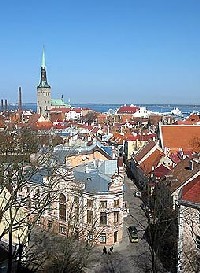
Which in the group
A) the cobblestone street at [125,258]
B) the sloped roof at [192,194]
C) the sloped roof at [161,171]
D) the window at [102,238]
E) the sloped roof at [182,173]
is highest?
the sloped roof at [192,194]

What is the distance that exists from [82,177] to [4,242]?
7.51 metres

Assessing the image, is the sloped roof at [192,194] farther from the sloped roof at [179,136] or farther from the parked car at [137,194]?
the sloped roof at [179,136]

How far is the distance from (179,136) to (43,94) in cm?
6988

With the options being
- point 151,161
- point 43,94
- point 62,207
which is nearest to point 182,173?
point 62,207

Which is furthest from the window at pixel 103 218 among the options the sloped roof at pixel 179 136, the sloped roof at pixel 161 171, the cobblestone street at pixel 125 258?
the sloped roof at pixel 179 136

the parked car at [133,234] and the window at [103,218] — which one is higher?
the window at [103,218]

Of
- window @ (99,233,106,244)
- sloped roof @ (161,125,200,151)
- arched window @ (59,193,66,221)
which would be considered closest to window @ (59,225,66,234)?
arched window @ (59,193,66,221)

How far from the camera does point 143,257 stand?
2270 cm

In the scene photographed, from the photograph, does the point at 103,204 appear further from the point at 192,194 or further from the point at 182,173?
the point at 192,194

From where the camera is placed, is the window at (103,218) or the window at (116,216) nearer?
the window at (103,218)

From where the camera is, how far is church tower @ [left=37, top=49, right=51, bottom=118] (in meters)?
110

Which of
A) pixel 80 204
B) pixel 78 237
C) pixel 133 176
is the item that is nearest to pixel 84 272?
pixel 78 237

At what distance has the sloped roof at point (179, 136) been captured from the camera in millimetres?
44594

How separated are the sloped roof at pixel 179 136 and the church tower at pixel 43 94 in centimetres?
6646
